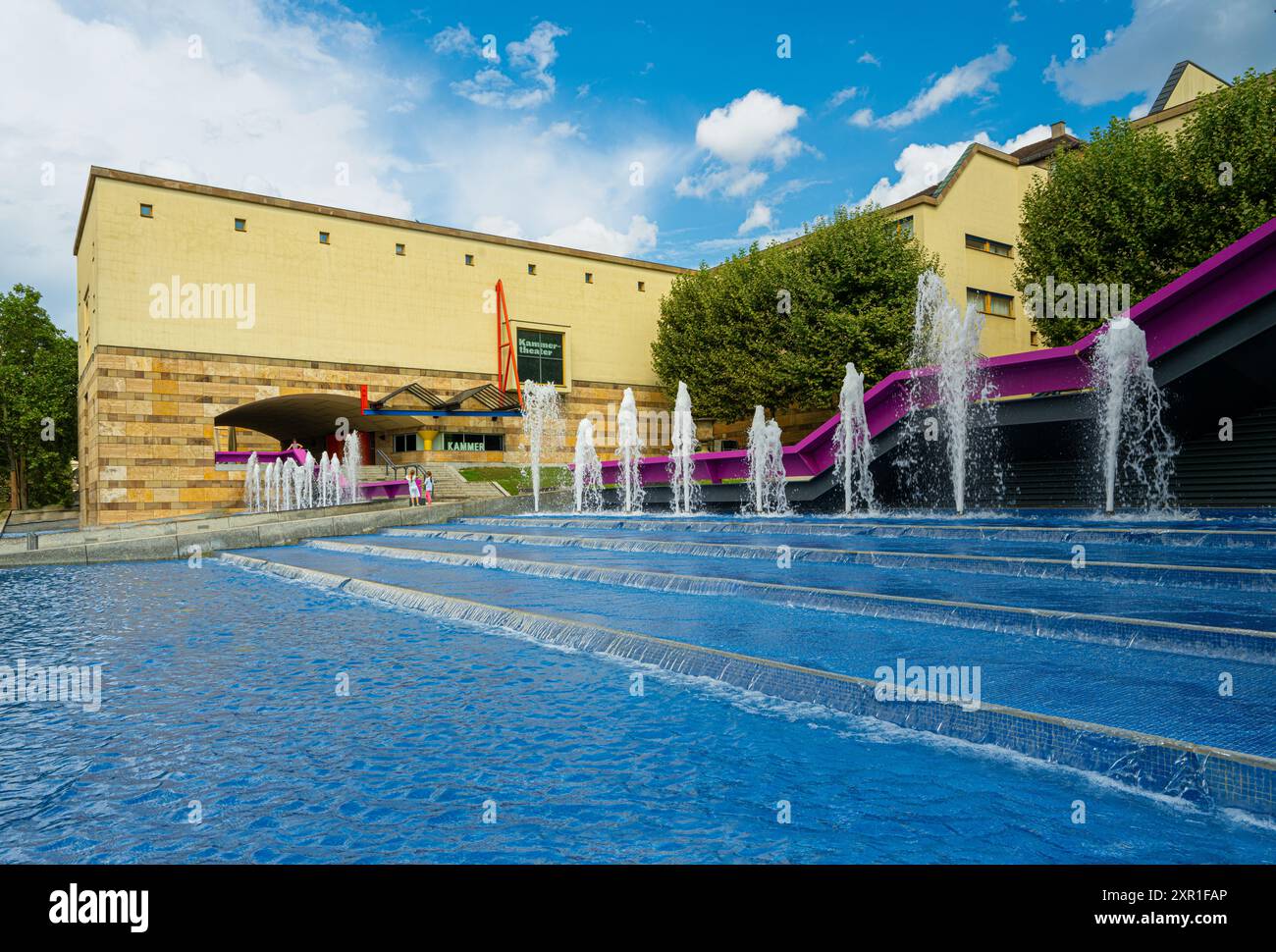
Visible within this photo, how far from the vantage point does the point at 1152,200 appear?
19.8 meters

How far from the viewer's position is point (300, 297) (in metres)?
30.0

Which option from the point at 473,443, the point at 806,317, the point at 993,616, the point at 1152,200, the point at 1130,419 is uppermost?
the point at 1152,200

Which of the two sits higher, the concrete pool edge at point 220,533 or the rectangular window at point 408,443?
the rectangular window at point 408,443

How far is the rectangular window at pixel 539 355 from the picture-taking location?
115 ft

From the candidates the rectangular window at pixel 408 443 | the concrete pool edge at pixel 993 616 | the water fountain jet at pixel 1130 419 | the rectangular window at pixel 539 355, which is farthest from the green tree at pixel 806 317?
the concrete pool edge at pixel 993 616

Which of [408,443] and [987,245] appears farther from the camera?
[408,443]

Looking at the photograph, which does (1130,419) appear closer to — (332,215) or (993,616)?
(993,616)

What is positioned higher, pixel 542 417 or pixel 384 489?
pixel 542 417

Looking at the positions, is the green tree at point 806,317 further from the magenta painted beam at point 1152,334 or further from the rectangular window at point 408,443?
the rectangular window at point 408,443

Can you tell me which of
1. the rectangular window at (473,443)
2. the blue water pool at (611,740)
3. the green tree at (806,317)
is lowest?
the blue water pool at (611,740)

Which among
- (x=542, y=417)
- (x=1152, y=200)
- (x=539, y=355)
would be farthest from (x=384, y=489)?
(x=1152, y=200)

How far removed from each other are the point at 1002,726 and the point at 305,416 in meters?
36.9

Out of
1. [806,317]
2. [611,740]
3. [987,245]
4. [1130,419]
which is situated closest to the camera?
[611,740]
